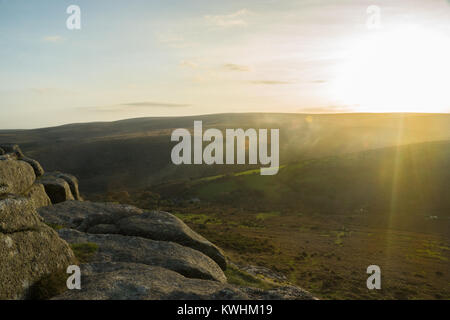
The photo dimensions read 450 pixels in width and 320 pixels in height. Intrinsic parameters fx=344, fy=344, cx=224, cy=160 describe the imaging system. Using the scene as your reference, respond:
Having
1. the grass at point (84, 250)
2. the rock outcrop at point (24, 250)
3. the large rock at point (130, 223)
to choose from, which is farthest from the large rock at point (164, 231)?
the rock outcrop at point (24, 250)

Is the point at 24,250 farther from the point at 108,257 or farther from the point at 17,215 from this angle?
the point at 108,257

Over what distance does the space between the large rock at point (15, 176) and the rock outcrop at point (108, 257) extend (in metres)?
0.05

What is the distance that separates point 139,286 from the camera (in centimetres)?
727

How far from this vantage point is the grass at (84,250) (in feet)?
32.6

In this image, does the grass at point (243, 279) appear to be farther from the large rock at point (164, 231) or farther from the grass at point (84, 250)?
the grass at point (84, 250)

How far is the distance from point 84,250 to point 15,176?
5.77 m

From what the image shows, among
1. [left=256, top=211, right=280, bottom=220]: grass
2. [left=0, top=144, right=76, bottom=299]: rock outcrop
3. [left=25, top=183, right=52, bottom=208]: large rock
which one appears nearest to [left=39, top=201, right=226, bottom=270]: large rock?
[left=25, top=183, right=52, bottom=208]: large rock

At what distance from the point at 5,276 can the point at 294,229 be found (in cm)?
3789

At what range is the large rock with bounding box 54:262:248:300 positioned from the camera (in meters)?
6.85

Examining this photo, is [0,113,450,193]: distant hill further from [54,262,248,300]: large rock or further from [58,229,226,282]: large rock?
[54,262,248,300]: large rock

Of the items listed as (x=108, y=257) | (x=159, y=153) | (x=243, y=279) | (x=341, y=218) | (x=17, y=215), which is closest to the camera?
(x=17, y=215)

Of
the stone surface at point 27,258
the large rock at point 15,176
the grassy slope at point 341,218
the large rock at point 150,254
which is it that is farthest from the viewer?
the grassy slope at point 341,218

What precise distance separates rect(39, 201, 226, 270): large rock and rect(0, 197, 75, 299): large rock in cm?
530

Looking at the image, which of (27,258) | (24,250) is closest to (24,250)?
(24,250)
